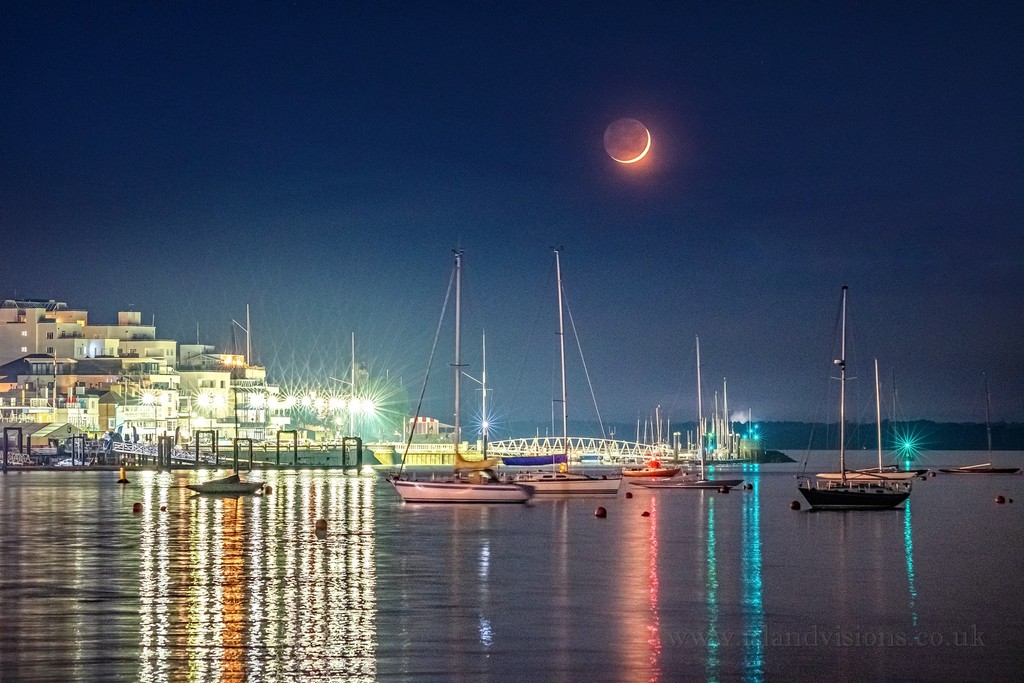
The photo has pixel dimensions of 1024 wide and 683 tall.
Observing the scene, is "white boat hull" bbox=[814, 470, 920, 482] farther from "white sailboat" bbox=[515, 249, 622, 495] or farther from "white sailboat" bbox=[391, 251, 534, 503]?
"white sailboat" bbox=[391, 251, 534, 503]

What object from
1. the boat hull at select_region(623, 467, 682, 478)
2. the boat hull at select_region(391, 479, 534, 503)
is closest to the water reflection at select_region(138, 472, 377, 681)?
the boat hull at select_region(391, 479, 534, 503)

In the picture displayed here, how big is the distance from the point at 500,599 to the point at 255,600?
5.66m

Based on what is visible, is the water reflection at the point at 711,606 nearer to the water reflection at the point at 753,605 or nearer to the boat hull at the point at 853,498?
the water reflection at the point at 753,605

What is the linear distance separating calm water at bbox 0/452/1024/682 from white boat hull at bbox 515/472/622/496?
2277cm

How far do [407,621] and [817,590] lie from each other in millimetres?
12262

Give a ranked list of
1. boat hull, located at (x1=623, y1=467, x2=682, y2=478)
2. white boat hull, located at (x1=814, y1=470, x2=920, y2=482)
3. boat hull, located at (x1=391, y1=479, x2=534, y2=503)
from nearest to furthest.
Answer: boat hull, located at (x1=391, y1=479, x2=534, y2=503) < boat hull, located at (x1=623, y1=467, x2=682, y2=478) < white boat hull, located at (x1=814, y1=470, x2=920, y2=482)

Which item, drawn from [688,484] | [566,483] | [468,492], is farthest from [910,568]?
[688,484]

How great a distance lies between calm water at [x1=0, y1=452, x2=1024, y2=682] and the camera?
21.9 metres

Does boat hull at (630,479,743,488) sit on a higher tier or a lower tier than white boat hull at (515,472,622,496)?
lower

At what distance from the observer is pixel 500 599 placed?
3080 cm

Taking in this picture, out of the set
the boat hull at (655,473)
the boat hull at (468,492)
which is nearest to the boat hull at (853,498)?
the boat hull at (468,492)

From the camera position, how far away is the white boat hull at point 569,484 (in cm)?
8431

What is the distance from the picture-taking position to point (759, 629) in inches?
1033

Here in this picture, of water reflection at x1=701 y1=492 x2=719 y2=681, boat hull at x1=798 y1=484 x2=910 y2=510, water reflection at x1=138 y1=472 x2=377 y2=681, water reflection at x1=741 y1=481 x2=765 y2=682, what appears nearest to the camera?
water reflection at x1=138 y1=472 x2=377 y2=681
